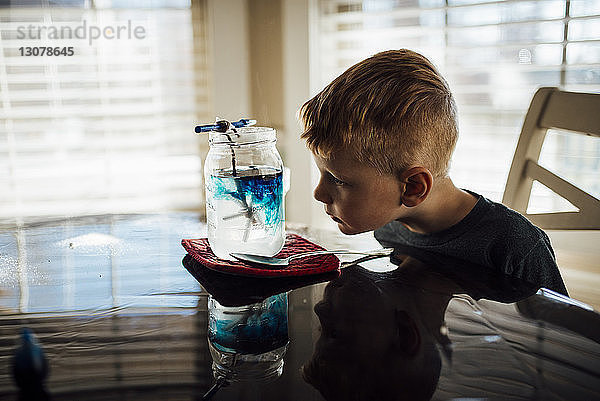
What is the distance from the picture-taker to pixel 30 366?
50 cm

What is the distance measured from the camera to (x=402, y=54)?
92 centimetres

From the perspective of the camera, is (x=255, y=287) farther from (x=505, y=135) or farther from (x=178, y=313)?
(x=505, y=135)

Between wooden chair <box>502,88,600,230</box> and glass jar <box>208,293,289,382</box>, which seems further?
wooden chair <box>502,88,600,230</box>

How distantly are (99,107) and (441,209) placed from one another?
81.7 inches

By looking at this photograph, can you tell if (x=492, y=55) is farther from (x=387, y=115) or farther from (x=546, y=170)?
(x=387, y=115)

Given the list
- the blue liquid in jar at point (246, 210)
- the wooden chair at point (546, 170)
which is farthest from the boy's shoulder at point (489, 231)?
the blue liquid in jar at point (246, 210)

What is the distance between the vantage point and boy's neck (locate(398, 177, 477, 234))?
95 centimetres

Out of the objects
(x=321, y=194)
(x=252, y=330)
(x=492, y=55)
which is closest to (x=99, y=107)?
(x=492, y=55)

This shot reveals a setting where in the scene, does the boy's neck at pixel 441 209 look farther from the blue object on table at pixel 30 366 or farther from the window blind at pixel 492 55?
the window blind at pixel 492 55

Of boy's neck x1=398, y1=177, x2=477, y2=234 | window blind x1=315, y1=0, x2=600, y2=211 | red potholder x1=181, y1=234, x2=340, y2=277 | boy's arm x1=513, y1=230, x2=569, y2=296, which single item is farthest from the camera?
A: window blind x1=315, y1=0, x2=600, y2=211

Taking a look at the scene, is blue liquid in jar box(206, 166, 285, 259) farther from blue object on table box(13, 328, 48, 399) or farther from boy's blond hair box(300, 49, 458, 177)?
blue object on table box(13, 328, 48, 399)

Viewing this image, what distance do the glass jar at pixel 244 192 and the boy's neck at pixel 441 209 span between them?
0.27 metres

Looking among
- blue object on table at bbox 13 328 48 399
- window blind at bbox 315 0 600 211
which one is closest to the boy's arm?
blue object on table at bbox 13 328 48 399

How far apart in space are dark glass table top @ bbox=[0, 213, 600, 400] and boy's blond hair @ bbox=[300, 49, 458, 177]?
0.48 ft
